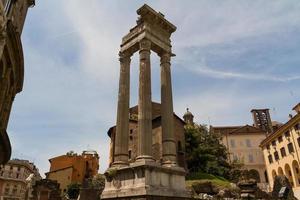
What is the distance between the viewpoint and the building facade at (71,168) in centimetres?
4381

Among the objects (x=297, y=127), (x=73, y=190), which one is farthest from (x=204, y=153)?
(x=73, y=190)

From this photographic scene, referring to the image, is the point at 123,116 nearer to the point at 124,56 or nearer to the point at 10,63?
the point at 124,56

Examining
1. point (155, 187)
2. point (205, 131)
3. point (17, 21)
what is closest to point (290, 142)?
point (205, 131)

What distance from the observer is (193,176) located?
27.4 metres

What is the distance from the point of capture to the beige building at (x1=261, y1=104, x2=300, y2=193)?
1230 inches

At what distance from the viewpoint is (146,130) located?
999 centimetres

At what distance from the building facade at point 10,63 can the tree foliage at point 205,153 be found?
21498mm

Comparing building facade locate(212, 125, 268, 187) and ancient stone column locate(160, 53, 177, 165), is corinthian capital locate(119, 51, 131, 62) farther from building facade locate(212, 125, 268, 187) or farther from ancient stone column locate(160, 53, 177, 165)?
building facade locate(212, 125, 268, 187)

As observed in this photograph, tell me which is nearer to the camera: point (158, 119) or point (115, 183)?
point (115, 183)

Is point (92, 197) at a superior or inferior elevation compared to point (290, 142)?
inferior

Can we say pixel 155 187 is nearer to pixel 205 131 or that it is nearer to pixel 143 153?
pixel 143 153

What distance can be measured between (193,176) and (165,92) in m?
18.1

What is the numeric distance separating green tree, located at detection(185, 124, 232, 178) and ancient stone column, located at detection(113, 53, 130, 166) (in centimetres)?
2169

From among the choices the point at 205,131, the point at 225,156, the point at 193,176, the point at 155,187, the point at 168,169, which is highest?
the point at 205,131
